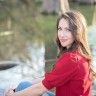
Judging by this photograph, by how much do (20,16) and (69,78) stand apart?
515 inches

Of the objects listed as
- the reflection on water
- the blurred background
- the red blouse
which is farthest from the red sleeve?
the reflection on water

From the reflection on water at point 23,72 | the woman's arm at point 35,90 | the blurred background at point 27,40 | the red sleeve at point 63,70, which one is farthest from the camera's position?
the blurred background at point 27,40

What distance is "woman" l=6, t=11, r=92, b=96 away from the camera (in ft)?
9.65

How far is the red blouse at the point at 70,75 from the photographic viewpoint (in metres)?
2.94

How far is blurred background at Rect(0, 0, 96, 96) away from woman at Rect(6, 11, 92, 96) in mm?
500

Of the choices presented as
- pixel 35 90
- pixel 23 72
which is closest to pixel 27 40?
pixel 23 72

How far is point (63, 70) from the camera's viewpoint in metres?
2.94

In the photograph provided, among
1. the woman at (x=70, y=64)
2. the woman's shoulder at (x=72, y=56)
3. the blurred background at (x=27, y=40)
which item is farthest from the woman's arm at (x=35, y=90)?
the blurred background at (x=27, y=40)

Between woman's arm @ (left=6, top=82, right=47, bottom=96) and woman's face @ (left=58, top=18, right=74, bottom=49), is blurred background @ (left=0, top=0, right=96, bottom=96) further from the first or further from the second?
woman's arm @ (left=6, top=82, right=47, bottom=96)

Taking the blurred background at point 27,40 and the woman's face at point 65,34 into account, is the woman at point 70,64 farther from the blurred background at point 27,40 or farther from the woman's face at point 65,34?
the blurred background at point 27,40

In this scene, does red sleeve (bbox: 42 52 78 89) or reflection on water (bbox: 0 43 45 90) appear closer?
red sleeve (bbox: 42 52 78 89)

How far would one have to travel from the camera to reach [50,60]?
6.16m

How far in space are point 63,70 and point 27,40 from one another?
23.1ft

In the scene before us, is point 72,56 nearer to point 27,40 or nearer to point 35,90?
point 35,90
